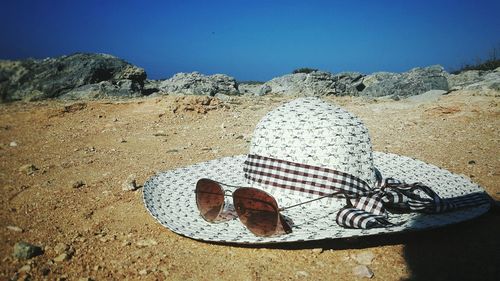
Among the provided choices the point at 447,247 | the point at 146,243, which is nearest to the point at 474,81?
the point at 447,247

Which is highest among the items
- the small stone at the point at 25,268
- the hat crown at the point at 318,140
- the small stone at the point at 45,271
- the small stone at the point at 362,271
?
the hat crown at the point at 318,140

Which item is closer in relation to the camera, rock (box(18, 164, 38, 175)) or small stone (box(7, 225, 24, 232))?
small stone (box(7, 225, 24, 232))

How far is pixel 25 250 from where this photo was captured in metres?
2.85

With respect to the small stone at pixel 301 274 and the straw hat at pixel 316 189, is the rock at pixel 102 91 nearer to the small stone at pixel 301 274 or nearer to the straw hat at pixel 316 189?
the straw hat at pixel 316 189

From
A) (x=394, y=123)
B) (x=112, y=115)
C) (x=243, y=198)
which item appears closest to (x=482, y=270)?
(x=243, y=198)

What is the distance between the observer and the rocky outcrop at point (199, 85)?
666 inches

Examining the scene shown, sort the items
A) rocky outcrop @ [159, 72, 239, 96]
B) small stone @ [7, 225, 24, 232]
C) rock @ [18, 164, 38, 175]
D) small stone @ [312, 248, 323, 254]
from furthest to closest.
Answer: rocky outcrop @ [159, 72, 239, 96] → rock @ [18, 164, 38, 175] → small stone @ [7, 225, 24, 232] → small stone @ [312, 248, 323, 254]

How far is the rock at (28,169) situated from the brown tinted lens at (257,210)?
4086 millimetres

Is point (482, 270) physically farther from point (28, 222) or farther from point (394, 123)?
point (394, 123)

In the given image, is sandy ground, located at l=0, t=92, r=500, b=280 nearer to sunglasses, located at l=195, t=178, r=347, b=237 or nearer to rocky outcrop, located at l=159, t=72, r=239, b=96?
sunglasses, located at l=195, t=178, r=347, b=237

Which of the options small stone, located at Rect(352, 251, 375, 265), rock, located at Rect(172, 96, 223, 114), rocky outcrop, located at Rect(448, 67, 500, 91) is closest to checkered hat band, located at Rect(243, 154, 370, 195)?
small stone, located at Rect(352, 251, 375, 265)

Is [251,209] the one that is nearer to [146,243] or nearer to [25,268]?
[146,243]

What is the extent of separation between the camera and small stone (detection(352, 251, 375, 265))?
2805mm

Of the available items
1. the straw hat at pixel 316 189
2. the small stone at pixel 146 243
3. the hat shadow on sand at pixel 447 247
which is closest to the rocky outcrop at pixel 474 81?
the straw hat at pixel 316 189
